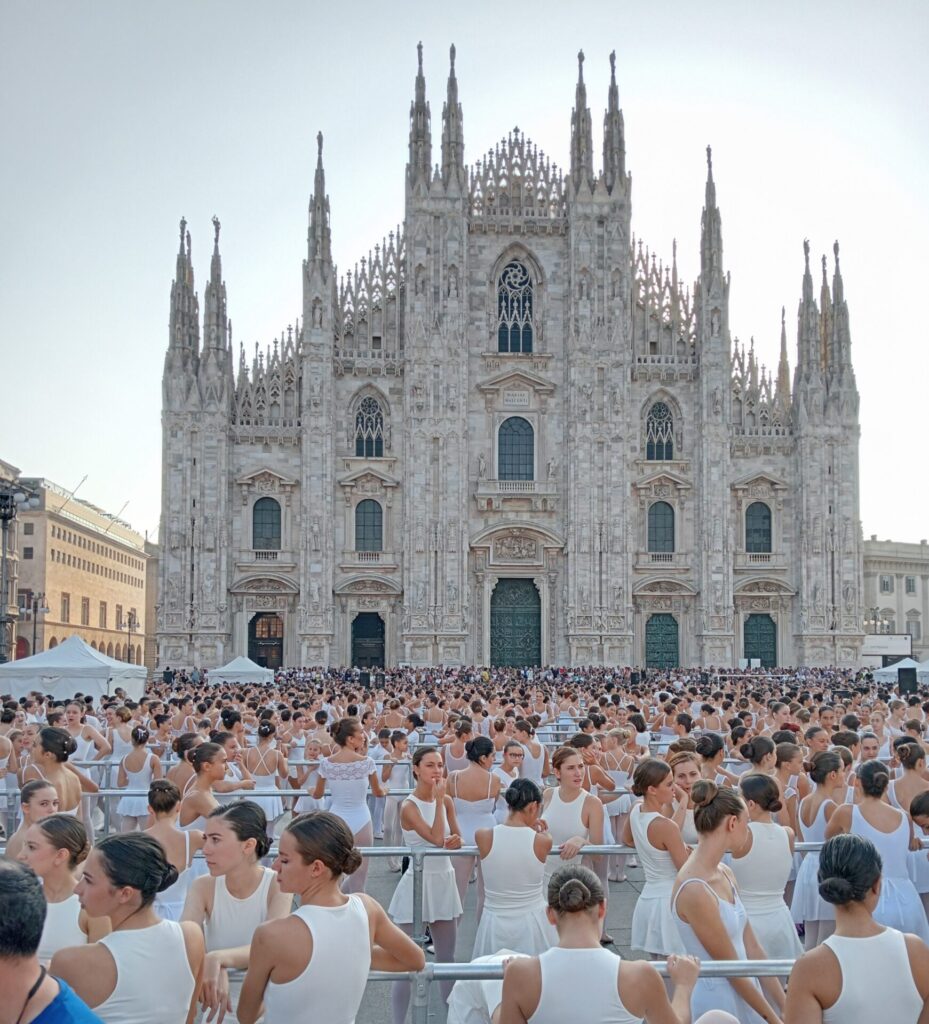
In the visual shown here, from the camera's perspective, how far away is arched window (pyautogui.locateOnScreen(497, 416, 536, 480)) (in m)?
49.2

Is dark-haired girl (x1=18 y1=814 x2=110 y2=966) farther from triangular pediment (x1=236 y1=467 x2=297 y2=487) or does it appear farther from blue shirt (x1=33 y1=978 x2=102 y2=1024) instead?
triangular pediment (x1=236 y1=467 x2=297 y2=487)

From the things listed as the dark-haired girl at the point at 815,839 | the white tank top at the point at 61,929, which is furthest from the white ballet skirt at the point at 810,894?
the white tank top at the point at 61,929

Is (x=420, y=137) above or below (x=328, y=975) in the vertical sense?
above

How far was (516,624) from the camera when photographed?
161 feet

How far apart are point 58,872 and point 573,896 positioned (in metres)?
2.42

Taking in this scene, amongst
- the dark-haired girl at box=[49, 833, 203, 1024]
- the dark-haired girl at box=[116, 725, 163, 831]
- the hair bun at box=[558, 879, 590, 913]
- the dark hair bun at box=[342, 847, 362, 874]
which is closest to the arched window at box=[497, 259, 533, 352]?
the dark-haired girl at box=[116, 725, 163, 831]

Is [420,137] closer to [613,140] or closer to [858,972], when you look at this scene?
[613,140]

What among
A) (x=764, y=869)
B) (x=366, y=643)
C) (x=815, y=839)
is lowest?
(x=815, y=839)

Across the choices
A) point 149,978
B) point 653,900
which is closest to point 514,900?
point 653,900

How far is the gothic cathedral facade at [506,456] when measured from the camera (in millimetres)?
47438

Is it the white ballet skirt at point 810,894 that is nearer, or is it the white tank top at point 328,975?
the white tank top at point 328,975

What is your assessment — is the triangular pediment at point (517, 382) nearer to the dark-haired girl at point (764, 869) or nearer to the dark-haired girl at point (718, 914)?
the dark-haired girl at point (764, 869)

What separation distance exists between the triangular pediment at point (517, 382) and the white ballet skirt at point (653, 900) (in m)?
41.8

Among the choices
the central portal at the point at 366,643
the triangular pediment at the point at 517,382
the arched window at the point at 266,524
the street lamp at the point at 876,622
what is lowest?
the central portal at the point at 366,643
